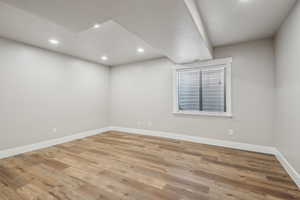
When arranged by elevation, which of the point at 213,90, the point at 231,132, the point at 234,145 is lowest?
the point at 234,145

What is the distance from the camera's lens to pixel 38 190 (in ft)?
5.43

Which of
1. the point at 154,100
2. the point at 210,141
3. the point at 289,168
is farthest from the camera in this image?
the point at 154,100

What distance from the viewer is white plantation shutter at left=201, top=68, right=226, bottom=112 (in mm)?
3254

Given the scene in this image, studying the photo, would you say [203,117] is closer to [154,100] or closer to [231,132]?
[231,132]

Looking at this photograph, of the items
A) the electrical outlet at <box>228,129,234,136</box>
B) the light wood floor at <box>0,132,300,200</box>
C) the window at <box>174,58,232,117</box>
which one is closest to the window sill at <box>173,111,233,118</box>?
the window at <box>174,58,232,117</box>

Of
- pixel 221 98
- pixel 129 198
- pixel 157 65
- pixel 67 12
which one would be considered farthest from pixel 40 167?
pixel 221 98

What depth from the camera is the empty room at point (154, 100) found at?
1.65m

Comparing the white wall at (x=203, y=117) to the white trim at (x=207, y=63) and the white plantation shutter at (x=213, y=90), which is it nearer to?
the white trim at (x=207, y=63)

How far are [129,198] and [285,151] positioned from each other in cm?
263

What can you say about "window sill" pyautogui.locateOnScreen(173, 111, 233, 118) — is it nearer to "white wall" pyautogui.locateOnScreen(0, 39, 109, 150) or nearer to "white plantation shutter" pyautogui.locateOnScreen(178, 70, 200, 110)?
"white plantation shutter" pyautogui.locateOnScreen(178, 70, 200, 110)

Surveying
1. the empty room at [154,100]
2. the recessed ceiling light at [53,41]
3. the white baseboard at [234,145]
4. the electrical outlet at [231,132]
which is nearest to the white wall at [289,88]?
the empty room at [154,100]

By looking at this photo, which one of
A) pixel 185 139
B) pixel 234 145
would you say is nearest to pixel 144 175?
pixel 185 139

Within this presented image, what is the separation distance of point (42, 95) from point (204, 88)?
4.25m

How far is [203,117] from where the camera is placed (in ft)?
11.2
